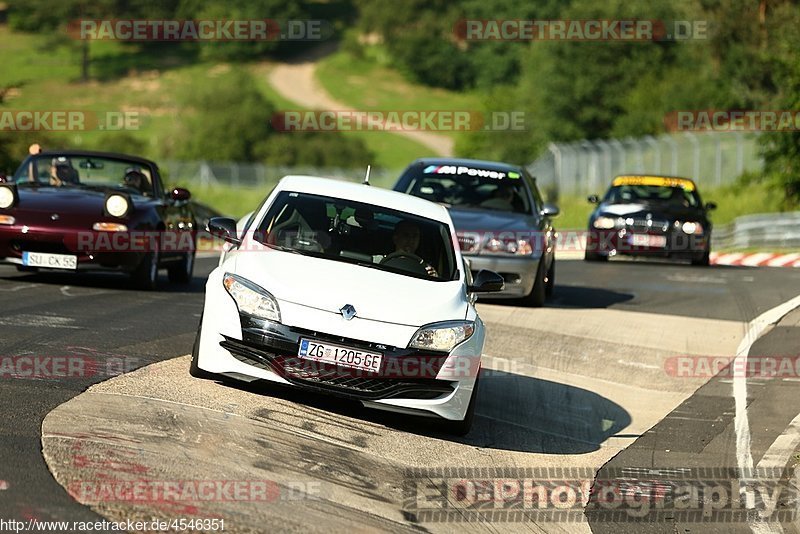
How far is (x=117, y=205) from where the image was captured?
14.1 meters

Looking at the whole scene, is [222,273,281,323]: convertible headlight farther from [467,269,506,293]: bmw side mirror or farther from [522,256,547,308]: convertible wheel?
[522,256,547,308]: convertible wheel

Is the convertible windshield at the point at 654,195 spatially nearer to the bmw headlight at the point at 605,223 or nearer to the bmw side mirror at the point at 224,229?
the bmw headlight at the point at 605,223

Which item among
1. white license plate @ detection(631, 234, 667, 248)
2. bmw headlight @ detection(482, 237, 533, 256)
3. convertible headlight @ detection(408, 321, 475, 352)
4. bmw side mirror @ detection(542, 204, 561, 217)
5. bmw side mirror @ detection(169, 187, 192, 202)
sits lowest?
white license plate @ detection(631, 234, 667, 248)

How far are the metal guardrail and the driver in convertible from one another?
2275cm

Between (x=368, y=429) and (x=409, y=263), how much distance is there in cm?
131

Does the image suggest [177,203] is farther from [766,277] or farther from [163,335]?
[766,277]

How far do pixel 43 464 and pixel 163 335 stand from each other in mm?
4632

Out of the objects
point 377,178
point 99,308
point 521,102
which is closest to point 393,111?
point 521,102

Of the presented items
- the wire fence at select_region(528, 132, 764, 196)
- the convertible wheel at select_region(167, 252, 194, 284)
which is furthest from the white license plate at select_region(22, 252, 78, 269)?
the wire fence at select_region(528, 132, 764, 196)

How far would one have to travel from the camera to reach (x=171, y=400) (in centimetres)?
808

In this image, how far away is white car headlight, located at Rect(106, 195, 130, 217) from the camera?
553 inches

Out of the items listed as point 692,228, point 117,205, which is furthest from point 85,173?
point 692,228

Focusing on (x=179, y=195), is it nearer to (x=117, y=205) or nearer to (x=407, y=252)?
(x=117, y=205)

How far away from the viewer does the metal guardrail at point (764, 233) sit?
103ft
